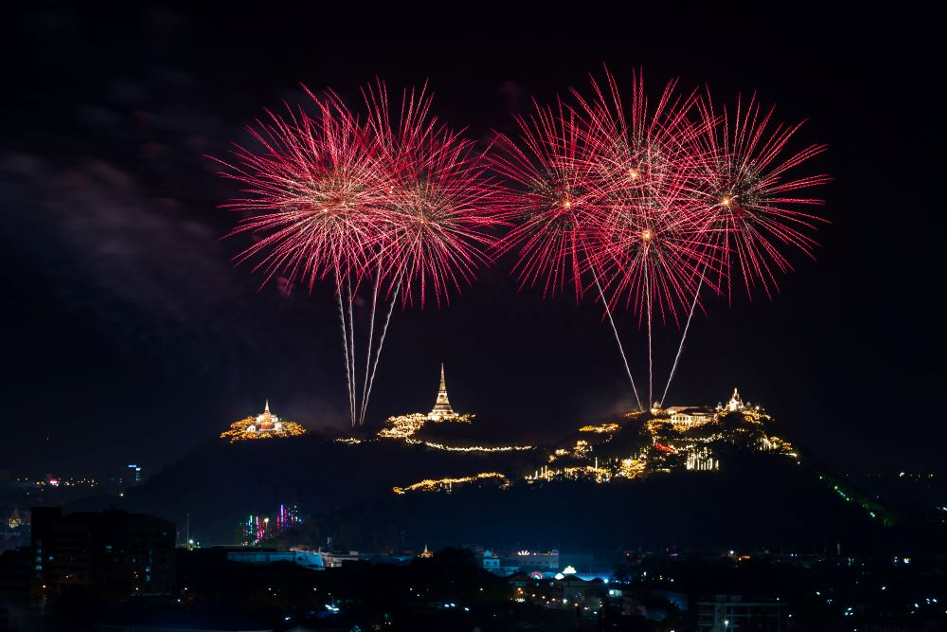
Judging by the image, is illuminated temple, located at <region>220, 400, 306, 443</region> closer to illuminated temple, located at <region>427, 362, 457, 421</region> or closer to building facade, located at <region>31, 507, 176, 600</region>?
illuminated temple, located at <region>427, 362, 457, 421</region>

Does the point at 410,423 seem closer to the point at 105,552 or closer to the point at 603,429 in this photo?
the point at 603,429

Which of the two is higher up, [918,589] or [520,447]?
[520,447]

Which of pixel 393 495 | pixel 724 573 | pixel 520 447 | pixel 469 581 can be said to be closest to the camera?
pixel 469 581

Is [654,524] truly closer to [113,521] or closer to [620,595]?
[620,595]

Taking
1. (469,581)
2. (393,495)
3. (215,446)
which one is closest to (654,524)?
(393,495)

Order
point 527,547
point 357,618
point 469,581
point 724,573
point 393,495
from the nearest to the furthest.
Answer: point 357,618, point 469,581, point 724,573, point 527,547, point 393,495

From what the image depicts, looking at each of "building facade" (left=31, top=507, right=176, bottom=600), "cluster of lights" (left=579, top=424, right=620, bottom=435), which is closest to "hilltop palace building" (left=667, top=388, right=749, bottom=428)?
"cluster of lights" (left=579, top=424, right=620, bottom=435)

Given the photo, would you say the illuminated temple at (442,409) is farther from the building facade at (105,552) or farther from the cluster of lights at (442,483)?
the building facade at (105,552)

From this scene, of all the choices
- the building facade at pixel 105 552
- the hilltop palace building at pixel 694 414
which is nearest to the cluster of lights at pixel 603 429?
the hilltop palace building at pixel 694 414
